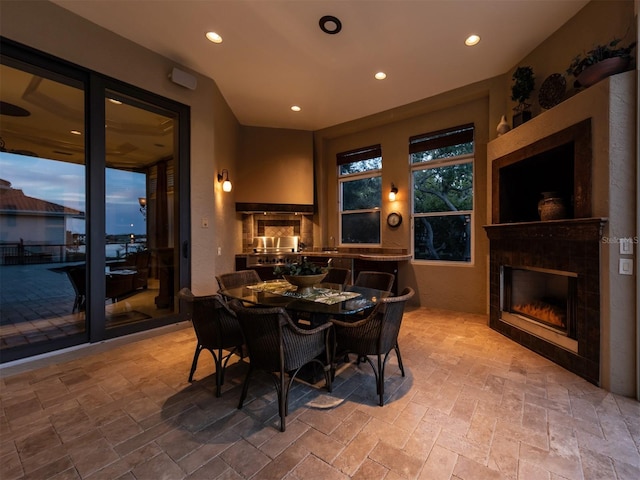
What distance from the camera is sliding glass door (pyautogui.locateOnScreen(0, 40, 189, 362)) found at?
2645mm

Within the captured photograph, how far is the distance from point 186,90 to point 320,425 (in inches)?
162

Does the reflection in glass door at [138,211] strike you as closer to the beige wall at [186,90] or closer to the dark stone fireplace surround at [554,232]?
the beige wall at [186,90]

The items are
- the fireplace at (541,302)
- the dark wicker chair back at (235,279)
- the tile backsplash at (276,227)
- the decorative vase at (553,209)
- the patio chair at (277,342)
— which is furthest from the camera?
the tile backsplash at (276,227)

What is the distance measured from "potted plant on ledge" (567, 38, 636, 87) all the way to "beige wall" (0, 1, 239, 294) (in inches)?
165

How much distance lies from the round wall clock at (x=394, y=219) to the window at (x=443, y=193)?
26cm

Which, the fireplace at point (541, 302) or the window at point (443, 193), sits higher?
the window at point (443, 193)

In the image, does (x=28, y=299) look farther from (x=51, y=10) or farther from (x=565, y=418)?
(x=565, y=418)

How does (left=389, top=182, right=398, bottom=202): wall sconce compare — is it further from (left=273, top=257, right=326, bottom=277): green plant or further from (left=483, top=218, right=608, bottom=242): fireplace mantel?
(left=273, top=257, right=326, bottom=277): green plant

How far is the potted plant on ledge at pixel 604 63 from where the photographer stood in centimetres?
222

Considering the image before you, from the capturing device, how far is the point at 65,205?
9.41 feet

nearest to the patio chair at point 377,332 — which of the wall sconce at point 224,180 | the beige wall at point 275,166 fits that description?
the wall sconce at point 224,180

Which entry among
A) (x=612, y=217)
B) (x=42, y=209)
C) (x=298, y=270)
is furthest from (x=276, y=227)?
(x=612, y=217)

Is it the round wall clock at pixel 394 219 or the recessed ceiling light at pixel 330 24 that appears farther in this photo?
the round wall clock at pixel 394 219

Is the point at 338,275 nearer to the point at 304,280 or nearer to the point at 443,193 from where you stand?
the point at 304,280
